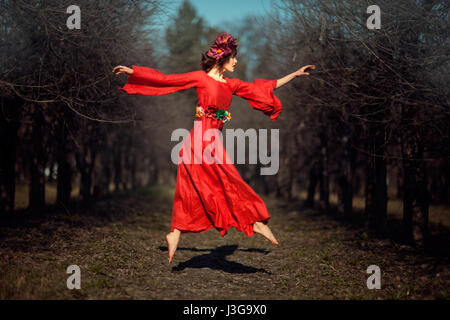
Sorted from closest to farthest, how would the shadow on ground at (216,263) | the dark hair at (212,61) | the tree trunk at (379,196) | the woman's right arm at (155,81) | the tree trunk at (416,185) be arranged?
the woman's right arm at (155,81), the dark hair at (212,61), the shadow on ground at (216,263), the tree trunk at (416,185), the tree trunk at (379,196)

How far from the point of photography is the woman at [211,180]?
18.9 ft

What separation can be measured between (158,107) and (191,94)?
6611mm

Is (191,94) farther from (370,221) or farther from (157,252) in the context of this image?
(157,252)

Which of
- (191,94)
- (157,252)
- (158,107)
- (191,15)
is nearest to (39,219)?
(157,252)

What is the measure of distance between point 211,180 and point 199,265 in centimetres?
187

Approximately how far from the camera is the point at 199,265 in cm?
706

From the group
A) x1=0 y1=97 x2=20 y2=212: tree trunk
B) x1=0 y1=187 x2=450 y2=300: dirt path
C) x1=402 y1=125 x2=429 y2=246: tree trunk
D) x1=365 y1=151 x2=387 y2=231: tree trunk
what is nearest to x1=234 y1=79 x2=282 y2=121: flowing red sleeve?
x1=0 y1=187 x2=450 y2=300: dirt path

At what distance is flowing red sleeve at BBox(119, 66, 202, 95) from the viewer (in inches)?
221

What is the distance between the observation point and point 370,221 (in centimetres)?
1236

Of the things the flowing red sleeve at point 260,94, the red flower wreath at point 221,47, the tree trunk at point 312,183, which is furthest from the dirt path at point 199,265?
the tree trunk at point 312,183

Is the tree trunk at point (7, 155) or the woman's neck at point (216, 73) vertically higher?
the woman's neck at point (216, 73)

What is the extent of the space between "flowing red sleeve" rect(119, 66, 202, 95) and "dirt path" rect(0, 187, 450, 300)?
2.49 m

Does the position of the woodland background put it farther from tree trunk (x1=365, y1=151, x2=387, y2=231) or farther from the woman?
the woman

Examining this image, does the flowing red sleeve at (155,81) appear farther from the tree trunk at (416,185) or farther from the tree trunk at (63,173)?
the tree trunk at (63,173)
